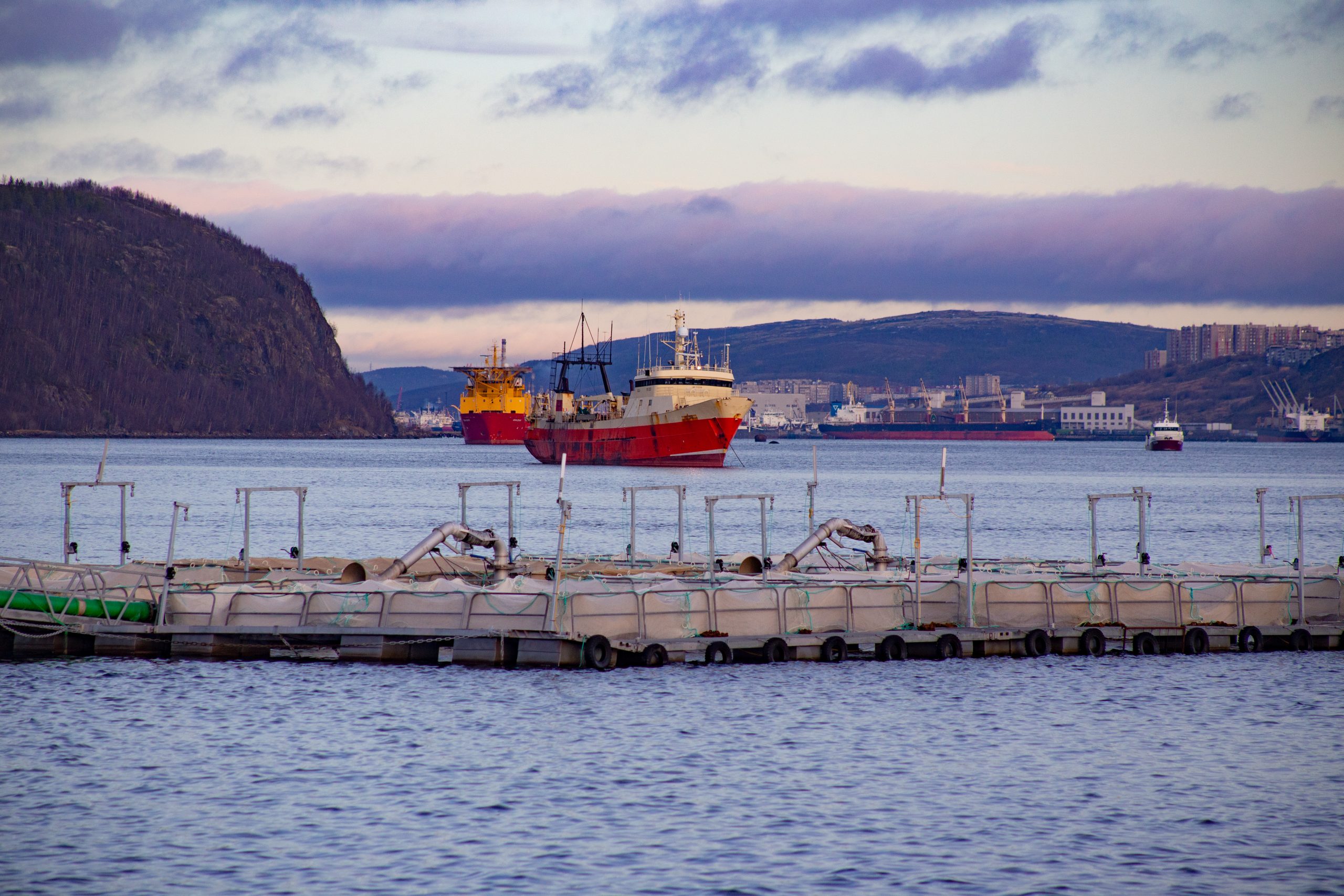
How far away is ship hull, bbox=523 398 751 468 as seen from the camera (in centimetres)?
12494

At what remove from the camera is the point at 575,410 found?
150m

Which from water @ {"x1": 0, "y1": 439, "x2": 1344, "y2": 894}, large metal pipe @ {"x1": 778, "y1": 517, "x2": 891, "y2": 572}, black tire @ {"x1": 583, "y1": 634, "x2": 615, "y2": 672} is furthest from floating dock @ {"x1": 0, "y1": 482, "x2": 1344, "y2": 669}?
large metal pipe @ {"x1": 778, "y1": 517, "x2": 891, "y2": 572}

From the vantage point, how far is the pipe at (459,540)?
36.3 meters

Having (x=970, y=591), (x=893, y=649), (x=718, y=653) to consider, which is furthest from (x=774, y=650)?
(x=970, y=591)

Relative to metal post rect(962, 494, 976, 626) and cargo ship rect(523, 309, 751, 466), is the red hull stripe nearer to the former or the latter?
cargo ship rect(523, 309, 751, 466)

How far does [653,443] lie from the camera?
130875 mm

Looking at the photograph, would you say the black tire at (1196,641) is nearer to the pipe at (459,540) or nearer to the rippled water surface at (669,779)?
the rippled water surface at (669,779)

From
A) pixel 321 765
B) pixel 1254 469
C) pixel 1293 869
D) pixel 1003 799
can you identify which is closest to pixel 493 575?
pixel 321 765

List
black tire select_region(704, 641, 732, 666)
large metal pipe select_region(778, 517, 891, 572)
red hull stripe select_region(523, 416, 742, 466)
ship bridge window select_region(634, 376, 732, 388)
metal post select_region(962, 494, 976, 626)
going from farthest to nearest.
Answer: ship bridge window select_region(634, 376, 732, 388) → red hull stripe select_region(523, 416, 742, 466) → large metal pipe select_region(778, 517, 891, 572) → metal post select_region(962, 494, 976, 626) → black tire select_region(704, 641, 732, 666)

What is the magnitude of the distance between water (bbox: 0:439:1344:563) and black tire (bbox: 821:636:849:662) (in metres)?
28.1

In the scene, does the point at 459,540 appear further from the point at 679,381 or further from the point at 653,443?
the point at 653,443

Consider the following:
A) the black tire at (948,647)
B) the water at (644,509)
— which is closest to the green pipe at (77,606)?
the black tire at (948,647)

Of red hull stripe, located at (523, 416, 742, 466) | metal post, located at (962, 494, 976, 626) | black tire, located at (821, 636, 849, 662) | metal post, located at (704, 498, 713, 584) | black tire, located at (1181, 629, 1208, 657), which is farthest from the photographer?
red hull stripe, located at (523, 416, 742, 466)

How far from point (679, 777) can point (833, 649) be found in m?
10.6
